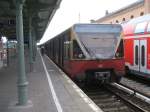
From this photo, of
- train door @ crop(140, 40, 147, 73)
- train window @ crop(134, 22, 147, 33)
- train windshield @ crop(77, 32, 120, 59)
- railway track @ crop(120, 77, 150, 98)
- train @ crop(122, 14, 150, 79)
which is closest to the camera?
railway track @ crop(120, 77, 150, 98)

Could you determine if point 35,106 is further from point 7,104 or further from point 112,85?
point 112,85

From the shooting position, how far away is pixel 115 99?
14.7 m

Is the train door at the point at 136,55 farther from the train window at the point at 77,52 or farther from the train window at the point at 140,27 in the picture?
the train window at the point at 77,52

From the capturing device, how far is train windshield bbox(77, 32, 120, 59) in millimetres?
16625

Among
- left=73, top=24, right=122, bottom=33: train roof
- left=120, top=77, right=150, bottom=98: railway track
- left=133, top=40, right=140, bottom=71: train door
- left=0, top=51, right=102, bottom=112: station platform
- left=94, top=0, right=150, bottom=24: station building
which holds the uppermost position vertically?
left=94, top=0, right=150, bottom=24: station building

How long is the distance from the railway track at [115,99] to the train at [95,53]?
0.56 meters

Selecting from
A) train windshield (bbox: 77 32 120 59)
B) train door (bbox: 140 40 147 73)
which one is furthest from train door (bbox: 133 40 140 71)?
train windshield (bbox: 77 32 120 59)

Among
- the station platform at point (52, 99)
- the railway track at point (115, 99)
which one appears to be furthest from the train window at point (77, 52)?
the railway track at point (115, 99)

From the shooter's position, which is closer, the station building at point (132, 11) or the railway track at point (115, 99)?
the railway track at point (115, 99)

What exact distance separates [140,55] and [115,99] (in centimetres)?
412

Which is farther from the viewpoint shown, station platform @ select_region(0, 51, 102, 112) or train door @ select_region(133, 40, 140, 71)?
train door @ select_region(133, 40, 140, 71)

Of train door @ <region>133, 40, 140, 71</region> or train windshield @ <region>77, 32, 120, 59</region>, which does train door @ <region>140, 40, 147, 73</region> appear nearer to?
train door @ <region>133, 40, 140, 71</region>

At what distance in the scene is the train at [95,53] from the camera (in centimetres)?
1652

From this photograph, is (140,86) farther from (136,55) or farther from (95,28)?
(95,28)
